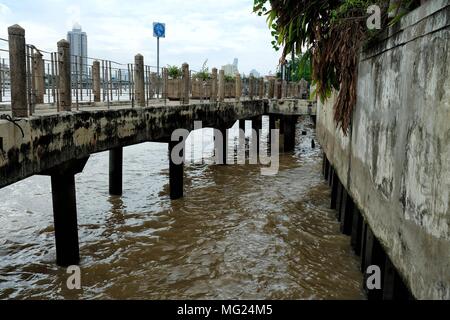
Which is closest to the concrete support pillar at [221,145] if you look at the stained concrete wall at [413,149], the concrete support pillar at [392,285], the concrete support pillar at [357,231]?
the concrete support pillar at [357,231]

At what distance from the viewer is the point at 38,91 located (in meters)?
7.75

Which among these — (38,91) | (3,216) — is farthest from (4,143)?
(3,216)

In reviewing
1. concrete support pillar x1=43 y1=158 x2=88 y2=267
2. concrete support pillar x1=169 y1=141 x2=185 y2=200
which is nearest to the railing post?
concrete support pillar x1=169 y1=141 x2=185 y2=200

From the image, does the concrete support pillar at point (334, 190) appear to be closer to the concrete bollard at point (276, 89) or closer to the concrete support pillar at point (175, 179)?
the concrete support pillar at point (175, 179)

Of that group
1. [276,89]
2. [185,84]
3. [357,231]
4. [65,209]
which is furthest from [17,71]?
[276,89]

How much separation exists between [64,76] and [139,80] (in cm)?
268

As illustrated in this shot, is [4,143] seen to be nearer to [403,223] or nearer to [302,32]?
[403,223]

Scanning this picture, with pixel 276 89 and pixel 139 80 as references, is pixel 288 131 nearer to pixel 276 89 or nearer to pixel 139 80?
pixel 276 89

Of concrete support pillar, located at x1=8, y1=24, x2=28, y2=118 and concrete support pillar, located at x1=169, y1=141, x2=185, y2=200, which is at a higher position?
concrete support pillar, located at x1=8, y1=24, x2=28, y2=118

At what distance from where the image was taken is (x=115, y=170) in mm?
11492

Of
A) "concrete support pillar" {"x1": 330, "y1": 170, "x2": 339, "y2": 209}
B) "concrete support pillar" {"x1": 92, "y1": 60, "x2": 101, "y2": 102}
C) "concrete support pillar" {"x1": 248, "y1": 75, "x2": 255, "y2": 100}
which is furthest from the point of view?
"concrete support pillar" {"x1": 248, "y1": 75, "x2": 255, "y2": 100}

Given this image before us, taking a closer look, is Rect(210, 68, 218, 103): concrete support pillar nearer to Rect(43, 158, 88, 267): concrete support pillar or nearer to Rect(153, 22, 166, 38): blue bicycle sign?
Rect(153, 22, 166, 38): blue bicycle sign

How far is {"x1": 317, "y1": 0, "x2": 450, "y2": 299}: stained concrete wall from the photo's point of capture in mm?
3086

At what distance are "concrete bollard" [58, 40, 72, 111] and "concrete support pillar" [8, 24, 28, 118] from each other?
1.09m
